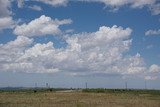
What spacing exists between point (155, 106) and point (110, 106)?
7.91 m

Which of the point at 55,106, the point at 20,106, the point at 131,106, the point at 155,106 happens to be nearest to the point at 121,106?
the point at 131,106

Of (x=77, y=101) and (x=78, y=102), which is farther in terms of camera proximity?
(x=77, y=101)

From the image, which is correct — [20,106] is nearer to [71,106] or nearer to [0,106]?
[0,106]

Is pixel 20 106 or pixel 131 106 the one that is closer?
pixel 20 106

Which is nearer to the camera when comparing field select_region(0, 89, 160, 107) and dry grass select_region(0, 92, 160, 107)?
dry grass select_region(0, 92, 160, 107)

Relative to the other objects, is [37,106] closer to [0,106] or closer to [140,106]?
[0,106]

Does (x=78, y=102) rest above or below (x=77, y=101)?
below

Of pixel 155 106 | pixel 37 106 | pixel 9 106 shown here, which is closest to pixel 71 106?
pixel 37 106

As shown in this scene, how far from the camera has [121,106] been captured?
173 feet

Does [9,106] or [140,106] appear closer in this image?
[9,106]

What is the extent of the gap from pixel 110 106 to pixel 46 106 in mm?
9795

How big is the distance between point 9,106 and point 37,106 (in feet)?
13.4

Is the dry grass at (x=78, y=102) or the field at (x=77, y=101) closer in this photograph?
the dry grass at (x=78, y=102)

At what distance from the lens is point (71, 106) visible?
50625 millimetres
